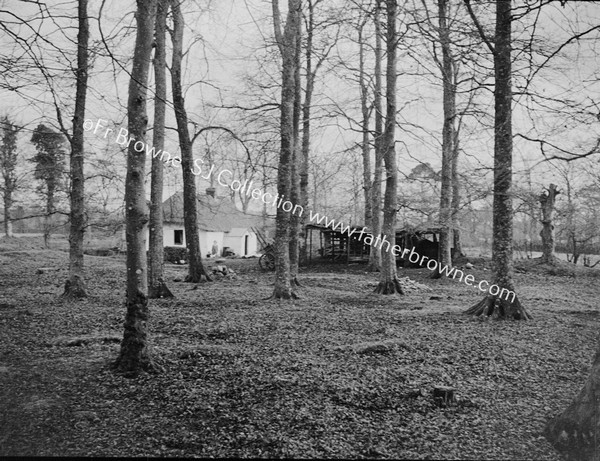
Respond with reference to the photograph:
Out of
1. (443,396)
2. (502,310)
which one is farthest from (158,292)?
(443,396)

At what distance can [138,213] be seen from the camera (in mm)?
5781

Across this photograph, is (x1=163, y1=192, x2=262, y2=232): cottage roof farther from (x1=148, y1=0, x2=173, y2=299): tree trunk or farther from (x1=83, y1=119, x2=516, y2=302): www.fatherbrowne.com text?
(x1=148, y1=0, x2=173, y2=299): tree trunk

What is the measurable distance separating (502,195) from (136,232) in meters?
7.26

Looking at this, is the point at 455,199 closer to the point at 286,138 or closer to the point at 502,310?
the point at 286,138

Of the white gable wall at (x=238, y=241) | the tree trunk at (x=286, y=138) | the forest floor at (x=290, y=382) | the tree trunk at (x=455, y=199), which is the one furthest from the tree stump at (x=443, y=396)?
the white gable wall at (x=238, y=241)

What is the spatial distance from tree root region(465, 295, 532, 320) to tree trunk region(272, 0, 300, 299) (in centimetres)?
494

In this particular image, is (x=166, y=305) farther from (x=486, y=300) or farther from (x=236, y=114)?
(x=486, y=300)

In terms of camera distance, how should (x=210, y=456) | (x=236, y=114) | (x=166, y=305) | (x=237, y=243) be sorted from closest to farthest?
(x=210, y=456)
(x=166, y=305)
(x=236, y=114)
(x=237, y=243)

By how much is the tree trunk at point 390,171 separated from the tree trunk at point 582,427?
9.92 metres

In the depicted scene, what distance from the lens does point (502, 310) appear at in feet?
32.8

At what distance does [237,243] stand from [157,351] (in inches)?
1527

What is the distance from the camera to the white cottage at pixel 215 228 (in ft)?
127

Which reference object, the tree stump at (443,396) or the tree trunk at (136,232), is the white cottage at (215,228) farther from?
the tree stump at (443,396)

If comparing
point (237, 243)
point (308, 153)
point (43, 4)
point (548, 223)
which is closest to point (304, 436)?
point (43, 4)
